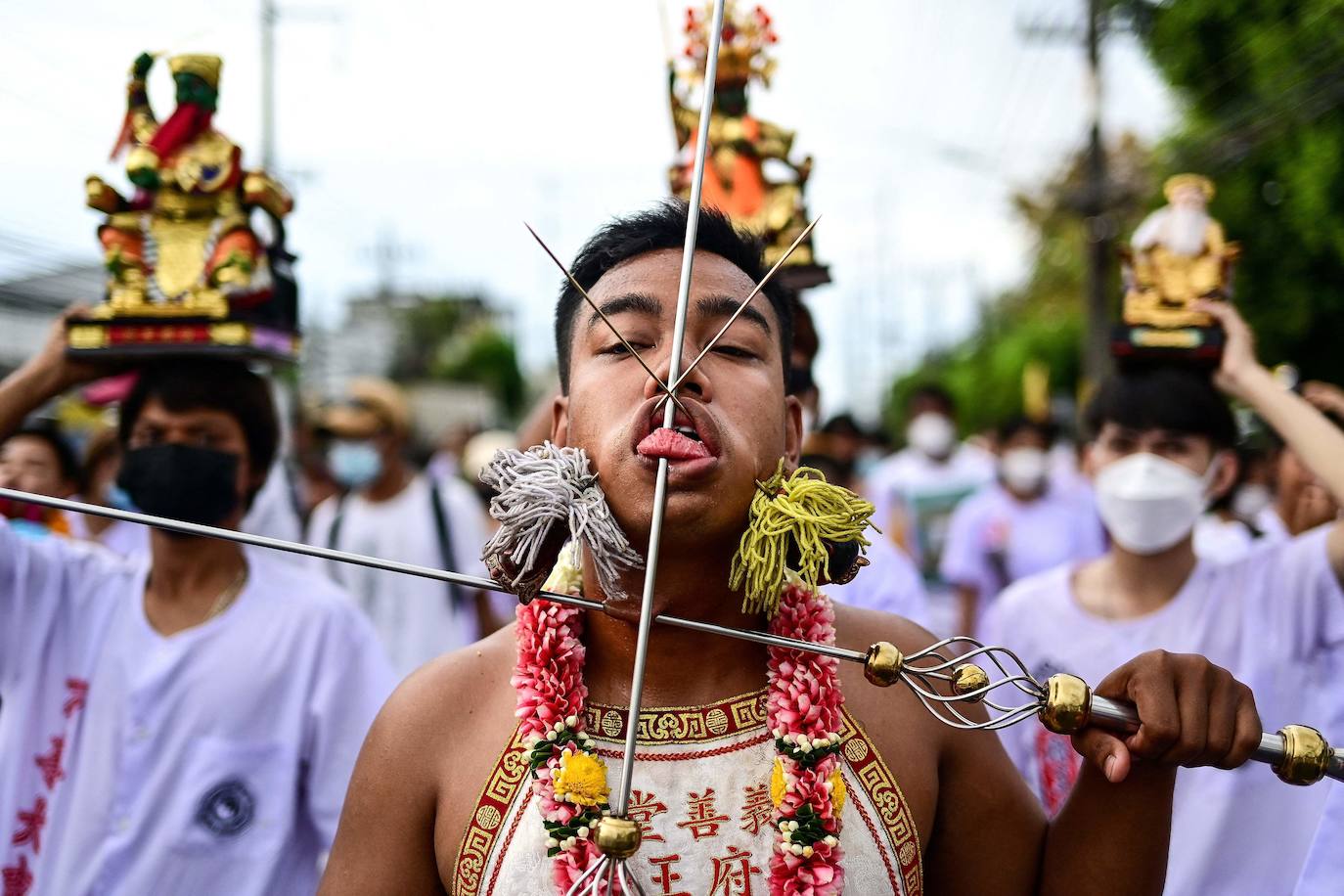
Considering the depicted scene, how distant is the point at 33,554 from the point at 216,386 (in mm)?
673

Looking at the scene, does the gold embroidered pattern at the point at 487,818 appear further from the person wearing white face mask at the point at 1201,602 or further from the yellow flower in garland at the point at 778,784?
the person wearing white face mask at the point at 1201,602

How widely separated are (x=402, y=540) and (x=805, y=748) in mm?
4664

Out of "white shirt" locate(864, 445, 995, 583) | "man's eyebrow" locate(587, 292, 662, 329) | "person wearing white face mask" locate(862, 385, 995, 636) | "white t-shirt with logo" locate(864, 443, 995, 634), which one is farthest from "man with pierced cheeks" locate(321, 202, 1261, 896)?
"white shirt" locate(864, 445, 995, 583)

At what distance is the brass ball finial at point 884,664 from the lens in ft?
5.88

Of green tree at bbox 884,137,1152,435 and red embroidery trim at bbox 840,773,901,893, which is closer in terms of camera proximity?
red embroidery trim at bbox 840,773,901,893

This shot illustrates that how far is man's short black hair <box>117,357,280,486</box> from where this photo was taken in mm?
3332

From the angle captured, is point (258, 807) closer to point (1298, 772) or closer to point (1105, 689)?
point (1105, 689)

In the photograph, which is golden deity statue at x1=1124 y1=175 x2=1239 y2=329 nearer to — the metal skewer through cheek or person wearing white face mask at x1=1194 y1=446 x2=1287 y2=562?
person wearing white face mask at x1=1194 y1=446 x2=1287 y2=562

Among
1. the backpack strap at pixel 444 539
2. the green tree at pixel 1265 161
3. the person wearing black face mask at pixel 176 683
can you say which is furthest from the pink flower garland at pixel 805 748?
the green tree at pixel 1265 161

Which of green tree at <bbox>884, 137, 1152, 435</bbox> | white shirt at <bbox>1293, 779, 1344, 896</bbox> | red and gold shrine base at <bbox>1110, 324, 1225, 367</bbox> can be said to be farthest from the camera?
green tree at <bbox>884, 137, 1152, 435</bbox>

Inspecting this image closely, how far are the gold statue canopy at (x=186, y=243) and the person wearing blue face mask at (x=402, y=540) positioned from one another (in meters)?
2.71

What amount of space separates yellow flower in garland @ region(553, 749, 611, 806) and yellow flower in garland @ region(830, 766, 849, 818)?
38 cm

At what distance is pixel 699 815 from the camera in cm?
196

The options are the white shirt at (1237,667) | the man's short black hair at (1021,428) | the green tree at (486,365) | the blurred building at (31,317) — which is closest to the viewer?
the white shirt at (1237,667)
